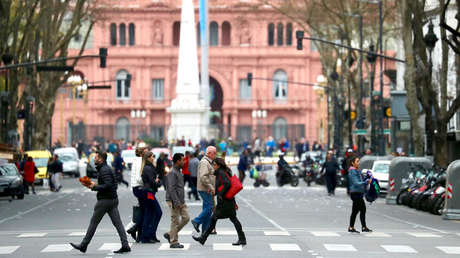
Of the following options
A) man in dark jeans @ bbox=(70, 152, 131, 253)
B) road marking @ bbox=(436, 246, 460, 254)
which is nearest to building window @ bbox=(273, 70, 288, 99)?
road marking @ bbox=(436, 246, 460, 254)

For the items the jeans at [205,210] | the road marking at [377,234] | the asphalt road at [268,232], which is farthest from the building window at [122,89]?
the jeans at [205,210]

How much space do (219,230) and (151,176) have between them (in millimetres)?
4585

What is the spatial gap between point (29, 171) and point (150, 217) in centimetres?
2607

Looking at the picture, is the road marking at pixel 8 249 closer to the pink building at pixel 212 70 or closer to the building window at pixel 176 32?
the pink building at pixel 212 70

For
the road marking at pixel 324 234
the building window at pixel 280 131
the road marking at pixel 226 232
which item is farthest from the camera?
the building window at pixel 280 131

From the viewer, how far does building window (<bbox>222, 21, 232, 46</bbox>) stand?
12550 cm

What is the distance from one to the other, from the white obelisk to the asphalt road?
38.5m

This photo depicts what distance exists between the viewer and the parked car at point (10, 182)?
42062mm

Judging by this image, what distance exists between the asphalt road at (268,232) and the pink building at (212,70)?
7907 cm

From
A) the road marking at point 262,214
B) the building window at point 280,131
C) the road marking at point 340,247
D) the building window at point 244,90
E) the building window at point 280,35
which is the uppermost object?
the building window at point 280,35

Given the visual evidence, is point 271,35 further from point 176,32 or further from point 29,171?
point 29,171

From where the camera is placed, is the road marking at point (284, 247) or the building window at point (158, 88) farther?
the building window at point (158, 88)

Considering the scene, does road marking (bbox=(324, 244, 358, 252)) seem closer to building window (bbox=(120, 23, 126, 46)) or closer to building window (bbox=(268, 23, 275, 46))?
building window (bbox=(120, 23, 126, 46))

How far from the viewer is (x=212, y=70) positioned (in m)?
122
